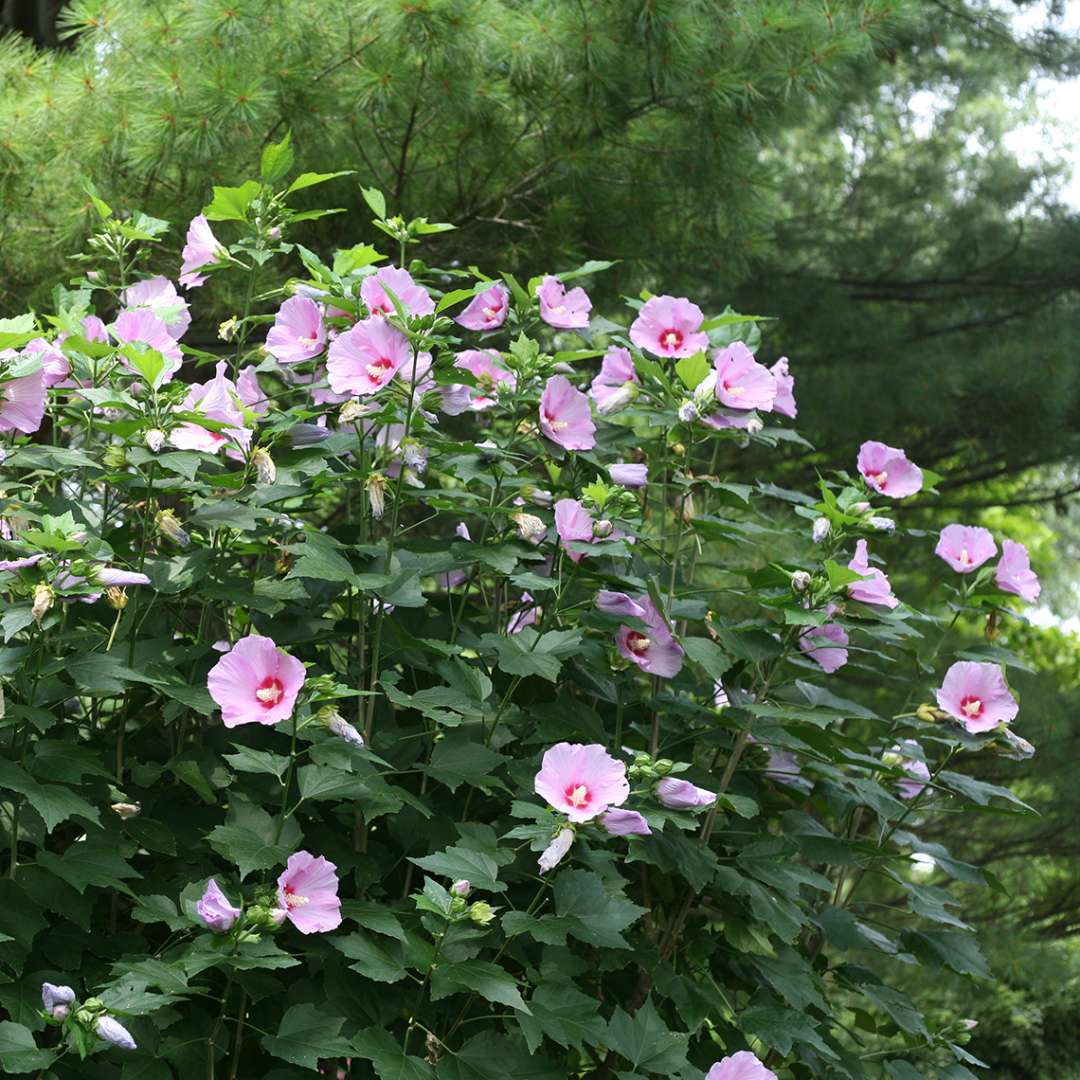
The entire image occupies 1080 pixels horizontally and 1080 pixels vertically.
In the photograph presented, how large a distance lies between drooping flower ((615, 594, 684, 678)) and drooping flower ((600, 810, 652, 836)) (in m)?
0.31

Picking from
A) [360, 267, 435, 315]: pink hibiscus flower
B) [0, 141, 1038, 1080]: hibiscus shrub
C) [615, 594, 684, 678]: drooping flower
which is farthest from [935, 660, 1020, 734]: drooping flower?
[360, 267, 435, 315]: pink hibiscus flower

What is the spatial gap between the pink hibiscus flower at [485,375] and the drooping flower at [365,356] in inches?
6.0

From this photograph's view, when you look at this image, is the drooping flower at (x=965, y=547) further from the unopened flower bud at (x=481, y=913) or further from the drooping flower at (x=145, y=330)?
the drooping flower at (x=145, y=330)

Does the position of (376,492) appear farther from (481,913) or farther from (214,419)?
(481,913)

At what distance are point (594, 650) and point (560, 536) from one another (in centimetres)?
16

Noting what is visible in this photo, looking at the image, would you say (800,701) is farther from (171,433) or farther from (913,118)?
(913,118)

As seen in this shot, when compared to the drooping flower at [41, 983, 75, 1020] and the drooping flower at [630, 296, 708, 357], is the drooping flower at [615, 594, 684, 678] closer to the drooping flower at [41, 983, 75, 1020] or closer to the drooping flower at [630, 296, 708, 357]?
the drooping flower at [630, 296, 708, 357]

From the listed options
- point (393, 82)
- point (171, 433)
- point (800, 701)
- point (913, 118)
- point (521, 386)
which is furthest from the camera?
point (913, 118)

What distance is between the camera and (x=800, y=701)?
214cm

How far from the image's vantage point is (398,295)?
1786 mm

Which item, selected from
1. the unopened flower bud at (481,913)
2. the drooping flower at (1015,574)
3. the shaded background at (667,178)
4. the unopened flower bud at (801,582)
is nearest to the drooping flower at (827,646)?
the unopened flower bud at (801,582)

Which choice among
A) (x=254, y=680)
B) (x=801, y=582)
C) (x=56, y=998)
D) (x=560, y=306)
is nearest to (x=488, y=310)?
(x=560, y=306)

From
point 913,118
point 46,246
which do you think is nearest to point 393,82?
point 46,246

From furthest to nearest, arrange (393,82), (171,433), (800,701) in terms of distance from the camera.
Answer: (393,82) < (800,701) < (171,433)
